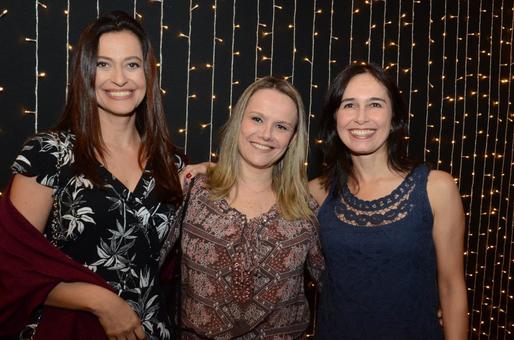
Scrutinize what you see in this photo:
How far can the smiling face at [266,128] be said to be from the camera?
2174 mm

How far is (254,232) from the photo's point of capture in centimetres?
205

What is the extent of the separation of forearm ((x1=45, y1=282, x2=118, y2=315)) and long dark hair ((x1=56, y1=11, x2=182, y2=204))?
0.38 metres

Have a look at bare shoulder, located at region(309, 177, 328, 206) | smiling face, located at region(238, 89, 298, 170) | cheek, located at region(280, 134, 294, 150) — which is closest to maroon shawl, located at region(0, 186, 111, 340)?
smiling face, located at region(238, 89, 298, 170)

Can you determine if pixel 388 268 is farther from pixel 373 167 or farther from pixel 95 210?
pixel 95 210

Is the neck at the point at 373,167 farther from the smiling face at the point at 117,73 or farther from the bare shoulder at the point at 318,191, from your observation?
the smiling face at the point at 117,73

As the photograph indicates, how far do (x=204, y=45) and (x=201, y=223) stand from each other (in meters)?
1.72

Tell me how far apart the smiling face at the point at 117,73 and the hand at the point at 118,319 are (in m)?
0.73

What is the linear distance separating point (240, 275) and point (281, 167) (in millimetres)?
608

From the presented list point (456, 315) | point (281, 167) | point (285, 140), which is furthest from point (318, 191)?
point (456, 315)

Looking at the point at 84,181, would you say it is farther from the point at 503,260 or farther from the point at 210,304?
the point at 503,260

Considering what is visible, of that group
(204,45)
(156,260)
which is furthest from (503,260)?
(156,260)

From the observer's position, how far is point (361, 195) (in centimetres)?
222

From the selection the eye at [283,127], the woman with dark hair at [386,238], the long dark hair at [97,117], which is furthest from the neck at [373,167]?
the long dark hair at [97,117]

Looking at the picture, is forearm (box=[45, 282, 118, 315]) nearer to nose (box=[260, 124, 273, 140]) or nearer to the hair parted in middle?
the hair parted in middle
